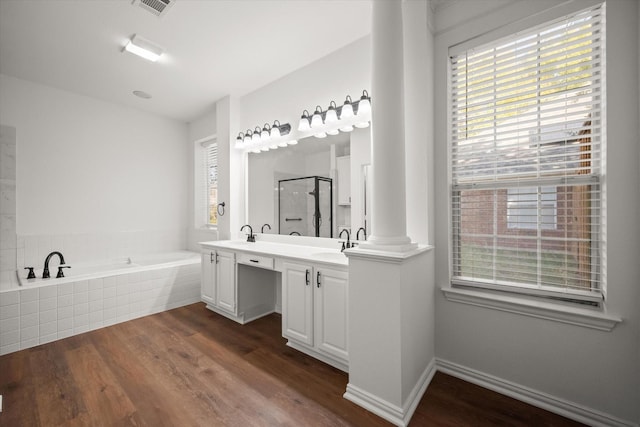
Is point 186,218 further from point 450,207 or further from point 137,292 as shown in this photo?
point 450,207

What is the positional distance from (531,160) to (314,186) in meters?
1.77

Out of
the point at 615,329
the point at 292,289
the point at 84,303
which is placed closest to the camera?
the point at 615,329

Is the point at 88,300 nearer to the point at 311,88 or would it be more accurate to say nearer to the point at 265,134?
the point at 265,134

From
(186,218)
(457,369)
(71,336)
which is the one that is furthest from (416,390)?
(186,218)

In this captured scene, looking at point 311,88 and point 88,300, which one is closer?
point 88,300

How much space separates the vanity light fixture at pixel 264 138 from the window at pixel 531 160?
72.0 inches

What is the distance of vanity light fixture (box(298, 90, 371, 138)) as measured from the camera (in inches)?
95.9

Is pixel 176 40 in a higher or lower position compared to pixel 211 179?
higher

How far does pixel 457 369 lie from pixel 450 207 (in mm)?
1157

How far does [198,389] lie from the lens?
1.84 metres

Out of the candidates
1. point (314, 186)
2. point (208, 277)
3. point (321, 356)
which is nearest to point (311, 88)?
point (314, 186)

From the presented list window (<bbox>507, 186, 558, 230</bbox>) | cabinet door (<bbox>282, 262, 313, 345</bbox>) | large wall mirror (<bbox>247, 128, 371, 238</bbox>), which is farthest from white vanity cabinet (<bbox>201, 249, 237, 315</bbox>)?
window (<bbox>507, 186, 558, 230</bbox>)

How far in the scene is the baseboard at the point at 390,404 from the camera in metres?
1.54

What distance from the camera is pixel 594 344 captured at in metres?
1.54
